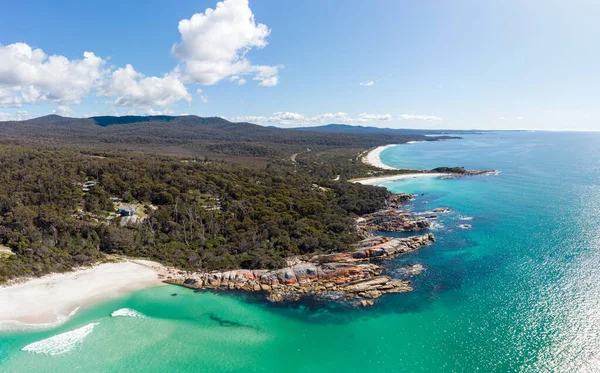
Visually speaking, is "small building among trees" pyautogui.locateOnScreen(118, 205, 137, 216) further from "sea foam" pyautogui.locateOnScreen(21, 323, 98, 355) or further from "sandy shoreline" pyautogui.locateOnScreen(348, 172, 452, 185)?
"sandy shoreline" pyautogui.locateOnScreen(348, 172, 452, 185)

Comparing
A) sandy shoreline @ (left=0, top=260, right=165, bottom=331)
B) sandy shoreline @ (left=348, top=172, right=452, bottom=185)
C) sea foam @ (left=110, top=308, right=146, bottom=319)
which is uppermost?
sandy shoreline @ (left=348, top=172, right=452, bottom=185)

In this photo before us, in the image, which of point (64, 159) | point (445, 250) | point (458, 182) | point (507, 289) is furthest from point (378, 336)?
point (458, 182)

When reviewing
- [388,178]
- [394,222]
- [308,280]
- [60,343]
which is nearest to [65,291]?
[60,343]

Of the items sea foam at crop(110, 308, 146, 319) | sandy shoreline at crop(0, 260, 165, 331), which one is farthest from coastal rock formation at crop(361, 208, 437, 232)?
sea foam at crop(110, 308, 146, 319)

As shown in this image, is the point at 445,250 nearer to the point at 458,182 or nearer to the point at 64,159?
the point at 458,182

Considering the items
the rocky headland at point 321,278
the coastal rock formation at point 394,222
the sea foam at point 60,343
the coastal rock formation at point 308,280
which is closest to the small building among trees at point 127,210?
the rocky headland at point 321,278
